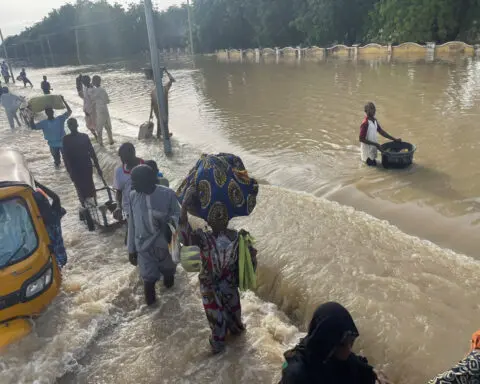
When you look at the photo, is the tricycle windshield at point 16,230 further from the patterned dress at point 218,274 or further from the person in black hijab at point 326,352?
the person in black hijab at point 326,352

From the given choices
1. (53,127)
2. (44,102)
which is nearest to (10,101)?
(44,102)

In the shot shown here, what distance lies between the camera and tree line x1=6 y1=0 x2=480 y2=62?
30500 millimetres

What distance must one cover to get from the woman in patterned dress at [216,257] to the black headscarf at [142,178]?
0.66 metres

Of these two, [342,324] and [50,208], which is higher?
[342,324]

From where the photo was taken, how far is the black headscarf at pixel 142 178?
3.76 m

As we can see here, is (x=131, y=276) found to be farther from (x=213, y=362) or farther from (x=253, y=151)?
(x=253, y=151)

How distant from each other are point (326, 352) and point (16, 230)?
3877mm

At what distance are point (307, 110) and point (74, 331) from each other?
12101 millimetres

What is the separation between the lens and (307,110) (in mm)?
14875

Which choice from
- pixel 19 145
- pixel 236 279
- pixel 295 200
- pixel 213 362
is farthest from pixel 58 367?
pixel 19 145

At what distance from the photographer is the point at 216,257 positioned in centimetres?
343

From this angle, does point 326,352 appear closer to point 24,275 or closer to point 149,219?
point 149,219

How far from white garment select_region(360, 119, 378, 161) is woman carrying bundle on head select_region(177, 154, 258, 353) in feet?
16.4

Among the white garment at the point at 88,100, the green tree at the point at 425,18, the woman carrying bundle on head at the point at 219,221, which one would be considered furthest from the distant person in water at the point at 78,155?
the green tree at the point at 425,18
